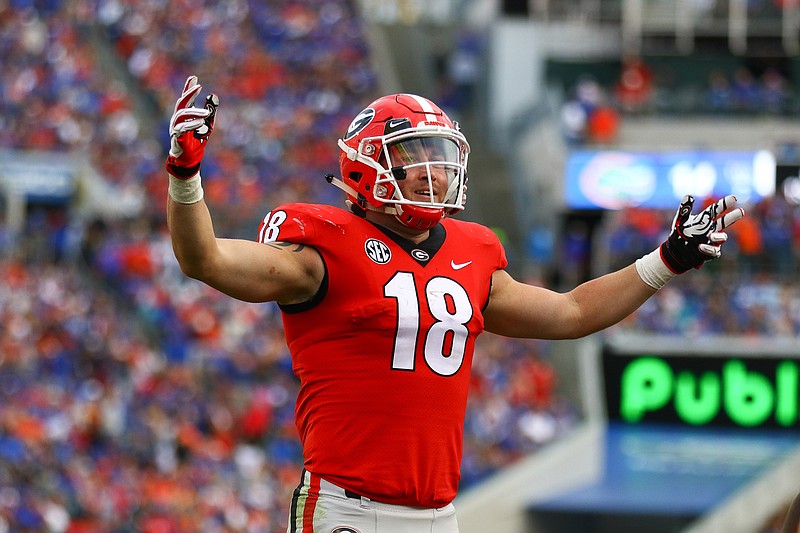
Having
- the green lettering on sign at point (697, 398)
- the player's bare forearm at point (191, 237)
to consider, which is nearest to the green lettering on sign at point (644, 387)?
the green lettering on sign at point (697, 398)

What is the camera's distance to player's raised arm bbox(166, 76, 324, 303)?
363cm

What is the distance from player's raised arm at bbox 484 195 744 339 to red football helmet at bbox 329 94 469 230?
0.40 meters

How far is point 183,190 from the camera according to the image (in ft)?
12.1

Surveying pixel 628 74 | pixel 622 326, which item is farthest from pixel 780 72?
pixel 622 326

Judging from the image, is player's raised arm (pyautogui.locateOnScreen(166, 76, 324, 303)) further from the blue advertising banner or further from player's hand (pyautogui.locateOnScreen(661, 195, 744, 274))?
the blue advertising banner

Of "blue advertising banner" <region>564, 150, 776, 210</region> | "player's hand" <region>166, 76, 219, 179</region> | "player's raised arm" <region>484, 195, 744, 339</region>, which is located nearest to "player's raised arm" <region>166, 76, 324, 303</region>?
"player's hand" <region>166, 76, 219, 179</region>

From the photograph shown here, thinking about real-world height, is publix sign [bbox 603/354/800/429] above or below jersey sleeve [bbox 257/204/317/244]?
above

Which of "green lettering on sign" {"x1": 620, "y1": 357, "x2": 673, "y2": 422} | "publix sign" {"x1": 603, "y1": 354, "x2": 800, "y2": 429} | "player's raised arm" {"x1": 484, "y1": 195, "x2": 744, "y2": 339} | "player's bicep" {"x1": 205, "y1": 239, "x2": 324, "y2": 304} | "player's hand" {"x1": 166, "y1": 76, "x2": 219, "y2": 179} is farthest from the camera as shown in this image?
"green lettering on sign" {"x1": 620, "y1": 357, "x2": 673, "y2": 422}

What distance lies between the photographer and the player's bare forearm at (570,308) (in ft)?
14.6

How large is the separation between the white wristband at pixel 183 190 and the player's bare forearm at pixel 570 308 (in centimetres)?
114

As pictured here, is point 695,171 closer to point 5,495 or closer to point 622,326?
point 622,326

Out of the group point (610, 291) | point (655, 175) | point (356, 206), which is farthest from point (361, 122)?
point (655, 175)

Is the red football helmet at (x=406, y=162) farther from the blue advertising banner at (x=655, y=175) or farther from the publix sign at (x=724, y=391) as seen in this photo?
the blue advertising banner at (x=655, y=175)

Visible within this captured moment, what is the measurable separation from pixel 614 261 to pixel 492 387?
353 centimetres
